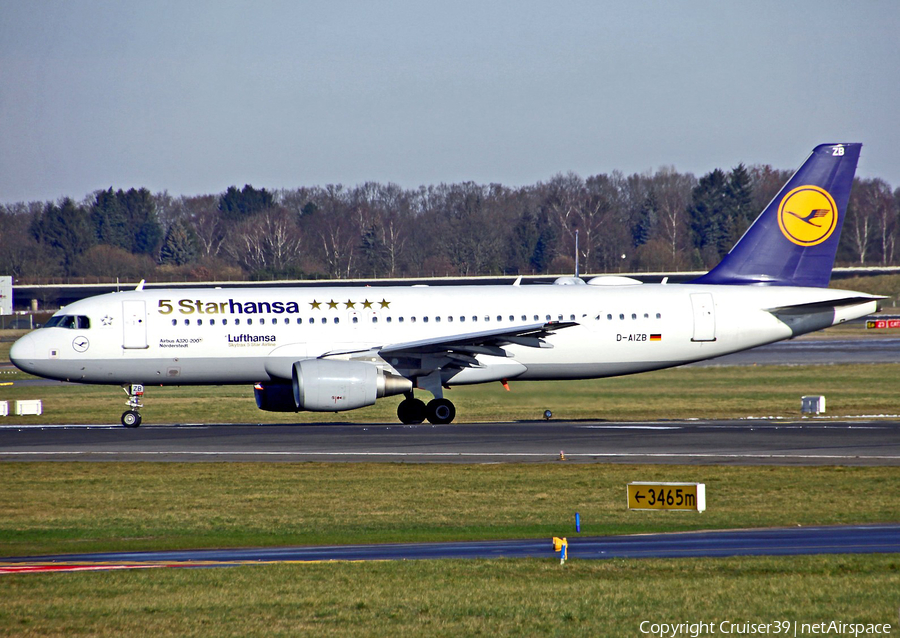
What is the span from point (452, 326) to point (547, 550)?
60.6 feet

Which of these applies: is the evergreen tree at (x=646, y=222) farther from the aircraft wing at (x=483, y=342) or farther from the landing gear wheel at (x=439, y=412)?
the landing gear wheel at (x=439, y=412)

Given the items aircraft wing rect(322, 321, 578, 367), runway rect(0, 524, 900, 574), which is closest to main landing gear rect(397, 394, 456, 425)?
aircraft wing rect(322, 321, 578, 367)

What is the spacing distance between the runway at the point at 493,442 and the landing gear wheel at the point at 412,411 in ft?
2.48

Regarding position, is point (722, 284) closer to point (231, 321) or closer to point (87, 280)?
point (231, 321)

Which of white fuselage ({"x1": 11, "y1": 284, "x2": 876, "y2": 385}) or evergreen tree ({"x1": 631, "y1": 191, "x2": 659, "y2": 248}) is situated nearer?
white fuselage ({"x1": 11, "y1": 284, "x2": 876, "y2": 385})

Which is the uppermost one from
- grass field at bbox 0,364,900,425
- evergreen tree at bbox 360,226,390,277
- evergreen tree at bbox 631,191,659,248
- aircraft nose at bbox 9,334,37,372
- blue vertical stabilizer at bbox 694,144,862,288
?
evergreen tree at bbox 631,191,659,248

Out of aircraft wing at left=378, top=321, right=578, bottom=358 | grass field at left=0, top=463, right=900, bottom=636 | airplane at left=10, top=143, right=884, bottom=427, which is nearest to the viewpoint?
grass field at left=0, top=463, right=900, bottom=636

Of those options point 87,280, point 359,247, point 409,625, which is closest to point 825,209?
point 409,625

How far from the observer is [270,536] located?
1603cm

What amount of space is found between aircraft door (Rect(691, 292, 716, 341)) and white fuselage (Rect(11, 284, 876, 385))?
0.03 metres

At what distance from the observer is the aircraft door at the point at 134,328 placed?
31234mm

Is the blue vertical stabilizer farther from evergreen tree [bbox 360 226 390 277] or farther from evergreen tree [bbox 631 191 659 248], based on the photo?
evergreen tree [bbox 631 191 659 248]

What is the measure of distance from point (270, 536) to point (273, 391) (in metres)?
15.6

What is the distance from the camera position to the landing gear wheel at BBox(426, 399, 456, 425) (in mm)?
31422
